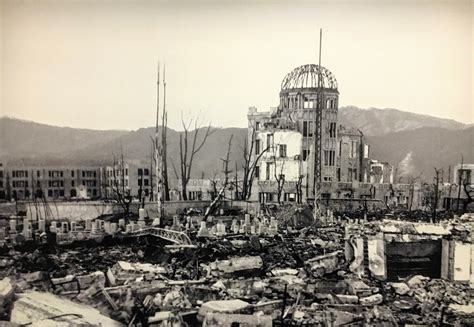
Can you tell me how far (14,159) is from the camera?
15.2 ft

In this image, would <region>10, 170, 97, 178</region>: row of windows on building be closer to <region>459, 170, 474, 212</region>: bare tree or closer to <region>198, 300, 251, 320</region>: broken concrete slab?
<region>198, 300, 251, 320</region>: broken concrete slab

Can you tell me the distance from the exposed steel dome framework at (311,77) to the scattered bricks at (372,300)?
6.63ft

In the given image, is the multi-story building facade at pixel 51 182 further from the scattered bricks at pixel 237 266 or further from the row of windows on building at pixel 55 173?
the scattered bricks at pixel 237 266

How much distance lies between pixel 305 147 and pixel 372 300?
1.58 meters

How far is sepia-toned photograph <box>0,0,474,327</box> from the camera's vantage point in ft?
15.1

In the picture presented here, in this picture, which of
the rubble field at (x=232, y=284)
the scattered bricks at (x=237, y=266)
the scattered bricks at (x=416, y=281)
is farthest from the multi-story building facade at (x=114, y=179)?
the scattered bricks at (x=416, y=281)

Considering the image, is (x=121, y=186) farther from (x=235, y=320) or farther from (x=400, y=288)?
(x=400, y=288)

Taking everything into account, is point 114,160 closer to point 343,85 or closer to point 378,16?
point 343,85

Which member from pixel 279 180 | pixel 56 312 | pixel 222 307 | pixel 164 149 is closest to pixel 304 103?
pixel 279 180

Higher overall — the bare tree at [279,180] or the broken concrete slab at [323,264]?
the bare tree at [279,180]

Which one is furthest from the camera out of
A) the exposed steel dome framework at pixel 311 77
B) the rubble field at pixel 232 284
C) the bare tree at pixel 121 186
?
the bare tree at pixel 121 186

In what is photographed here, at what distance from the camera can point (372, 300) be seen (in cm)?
448

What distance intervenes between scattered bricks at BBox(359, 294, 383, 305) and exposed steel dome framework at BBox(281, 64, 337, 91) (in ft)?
6.63

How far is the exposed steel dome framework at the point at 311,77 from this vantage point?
4684 millimetres
